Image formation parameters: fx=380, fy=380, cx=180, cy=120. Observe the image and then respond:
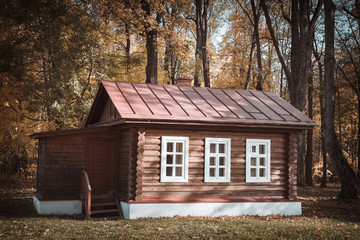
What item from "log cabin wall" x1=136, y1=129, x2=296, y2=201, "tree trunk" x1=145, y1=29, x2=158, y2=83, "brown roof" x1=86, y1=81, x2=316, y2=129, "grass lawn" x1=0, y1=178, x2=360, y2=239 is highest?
"tree trunk" x1=145, y1=29, x2=158, y2=83

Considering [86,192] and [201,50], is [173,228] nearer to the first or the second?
[86,192]

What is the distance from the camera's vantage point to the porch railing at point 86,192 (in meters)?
13.5

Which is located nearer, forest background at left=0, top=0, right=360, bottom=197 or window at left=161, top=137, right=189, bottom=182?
window at left=161, top=137, right=189, bottom=182

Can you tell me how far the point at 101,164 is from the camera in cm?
1554

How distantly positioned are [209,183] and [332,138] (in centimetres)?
881

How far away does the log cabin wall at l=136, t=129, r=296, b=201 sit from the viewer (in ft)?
45.3

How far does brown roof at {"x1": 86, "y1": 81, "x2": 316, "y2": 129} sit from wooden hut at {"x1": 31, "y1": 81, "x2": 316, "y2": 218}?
1.7 inches

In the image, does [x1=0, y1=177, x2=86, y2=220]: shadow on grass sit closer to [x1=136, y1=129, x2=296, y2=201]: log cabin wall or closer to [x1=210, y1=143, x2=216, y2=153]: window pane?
[x1=136, y1=129, x2=296, y2=201]: log cabin wall

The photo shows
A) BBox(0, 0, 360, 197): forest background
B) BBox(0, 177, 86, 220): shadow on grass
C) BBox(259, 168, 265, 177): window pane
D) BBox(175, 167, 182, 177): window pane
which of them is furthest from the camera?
BBox(0, 0, 360, 197): forest background

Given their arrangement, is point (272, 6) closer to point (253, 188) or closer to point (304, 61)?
point (304, 61)

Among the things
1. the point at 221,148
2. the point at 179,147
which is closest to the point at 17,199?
the point at 179,147

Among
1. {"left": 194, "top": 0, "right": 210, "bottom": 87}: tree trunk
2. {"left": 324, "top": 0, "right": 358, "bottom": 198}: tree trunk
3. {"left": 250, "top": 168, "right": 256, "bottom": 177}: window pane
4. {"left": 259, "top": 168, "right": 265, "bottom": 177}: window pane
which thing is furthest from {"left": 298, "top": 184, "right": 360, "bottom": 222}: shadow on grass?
{"left": 194, "top": 0, "right": 210, "bottom": 87}: tree trunk

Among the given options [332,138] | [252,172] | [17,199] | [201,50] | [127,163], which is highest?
[201,50]

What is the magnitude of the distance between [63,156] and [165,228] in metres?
6.20
